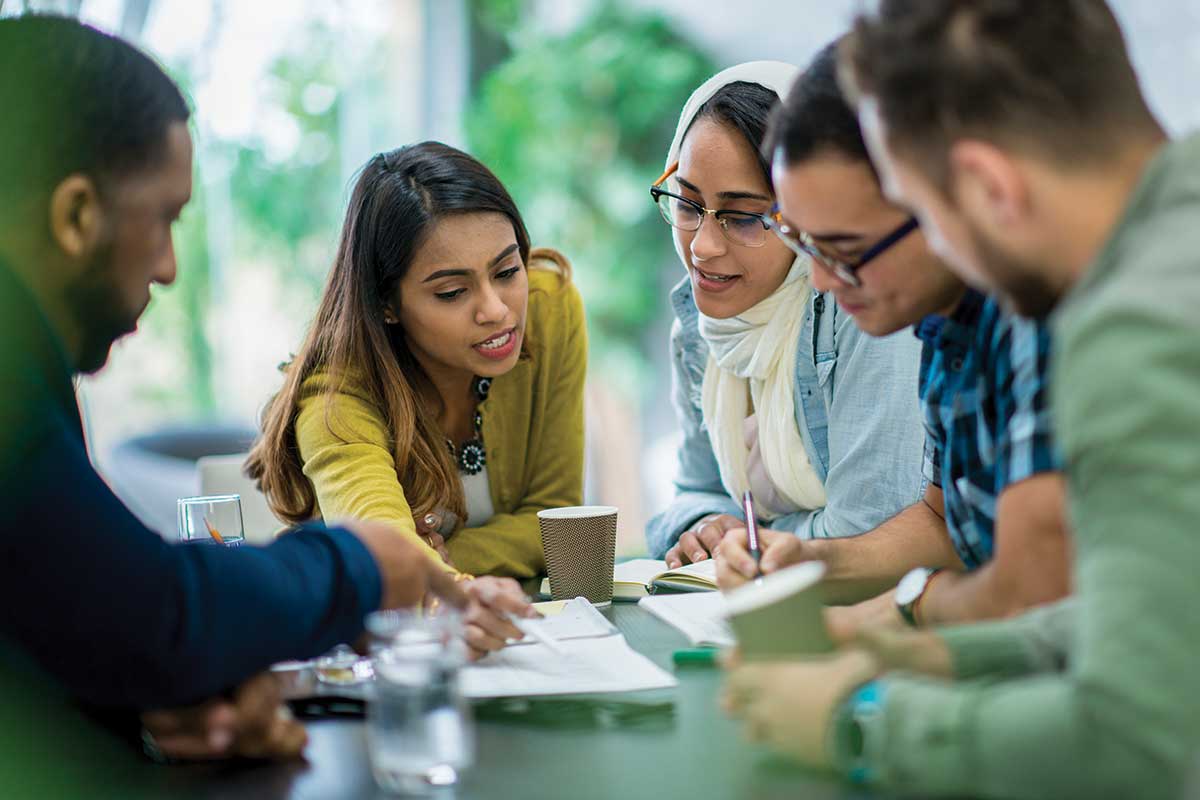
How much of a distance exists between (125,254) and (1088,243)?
0.83m

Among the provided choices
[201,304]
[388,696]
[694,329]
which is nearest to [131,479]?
[201,304]

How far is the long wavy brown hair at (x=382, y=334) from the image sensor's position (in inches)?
74.4

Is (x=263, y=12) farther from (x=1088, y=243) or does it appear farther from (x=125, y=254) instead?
(x=1088, y=243)

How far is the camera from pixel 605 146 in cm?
536

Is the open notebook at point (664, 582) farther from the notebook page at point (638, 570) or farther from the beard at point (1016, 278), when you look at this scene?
the beard at point (1016, 278)

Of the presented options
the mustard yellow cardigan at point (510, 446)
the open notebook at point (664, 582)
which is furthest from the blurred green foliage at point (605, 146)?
the open notebook at point (664, 582)

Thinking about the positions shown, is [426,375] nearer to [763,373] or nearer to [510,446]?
[510,446]

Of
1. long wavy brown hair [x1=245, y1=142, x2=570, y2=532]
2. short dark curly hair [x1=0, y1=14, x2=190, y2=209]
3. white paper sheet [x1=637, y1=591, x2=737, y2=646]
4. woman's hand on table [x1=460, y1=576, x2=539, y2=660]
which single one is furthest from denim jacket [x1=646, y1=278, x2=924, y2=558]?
short dark curly hair [x1=0, y1=14, x2=190, y2=209]

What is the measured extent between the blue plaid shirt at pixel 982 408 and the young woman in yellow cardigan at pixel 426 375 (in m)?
0.77

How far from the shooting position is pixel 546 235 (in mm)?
5449

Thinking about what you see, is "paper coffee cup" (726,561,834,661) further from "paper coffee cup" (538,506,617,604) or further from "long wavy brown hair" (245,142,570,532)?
"long wavy brown hair" (245,142,570,532)

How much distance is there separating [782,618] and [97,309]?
2.22 ft

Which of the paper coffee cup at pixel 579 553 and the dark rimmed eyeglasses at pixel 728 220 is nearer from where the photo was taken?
the paper coffee cup at pixel 579 553

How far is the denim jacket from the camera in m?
1.76
